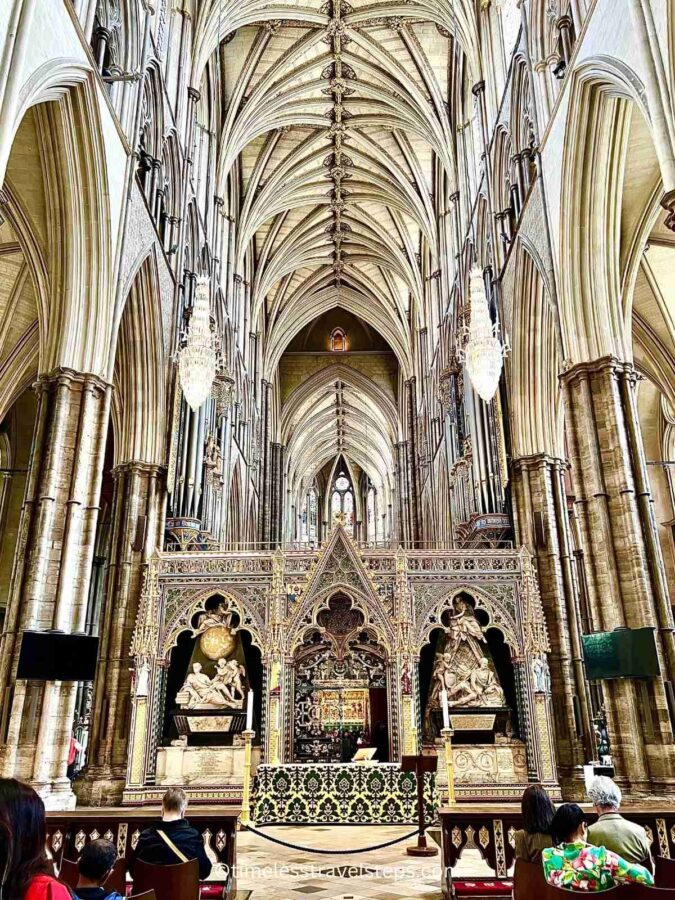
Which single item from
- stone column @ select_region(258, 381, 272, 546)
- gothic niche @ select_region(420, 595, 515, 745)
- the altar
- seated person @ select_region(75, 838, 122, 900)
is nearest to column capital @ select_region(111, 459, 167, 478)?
the altar

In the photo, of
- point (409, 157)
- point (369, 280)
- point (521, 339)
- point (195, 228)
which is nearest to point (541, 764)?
point (521, 339)

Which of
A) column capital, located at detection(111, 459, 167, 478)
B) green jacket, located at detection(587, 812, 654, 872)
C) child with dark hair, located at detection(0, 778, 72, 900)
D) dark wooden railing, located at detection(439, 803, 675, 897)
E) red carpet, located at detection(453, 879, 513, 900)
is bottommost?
red carpet, located at detection(453, 879, 513, 900)

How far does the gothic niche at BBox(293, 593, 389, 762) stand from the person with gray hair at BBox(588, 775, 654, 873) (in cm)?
1329

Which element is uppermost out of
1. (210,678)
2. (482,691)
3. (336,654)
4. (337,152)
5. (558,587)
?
(337,152)

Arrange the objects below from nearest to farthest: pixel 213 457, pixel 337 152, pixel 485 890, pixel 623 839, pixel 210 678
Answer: pixel 623 839 → pixel 485 890 → pixel 210 678 → pixel 213 457 → pixel 337 152

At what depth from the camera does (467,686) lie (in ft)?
42.8

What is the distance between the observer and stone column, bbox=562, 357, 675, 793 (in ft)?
29.4

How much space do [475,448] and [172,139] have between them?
31.0ft

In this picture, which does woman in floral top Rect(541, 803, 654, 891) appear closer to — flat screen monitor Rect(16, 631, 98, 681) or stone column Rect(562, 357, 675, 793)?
stone column Rect(562, 357, 675, 793)

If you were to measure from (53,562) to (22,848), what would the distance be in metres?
8.56

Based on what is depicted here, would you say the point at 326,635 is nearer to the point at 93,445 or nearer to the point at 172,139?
the point at 93,445

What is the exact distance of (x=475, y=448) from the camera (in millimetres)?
16391

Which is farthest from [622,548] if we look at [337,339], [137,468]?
[337,339]

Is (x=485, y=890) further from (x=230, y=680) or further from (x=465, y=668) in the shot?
(x=230, y=680)
